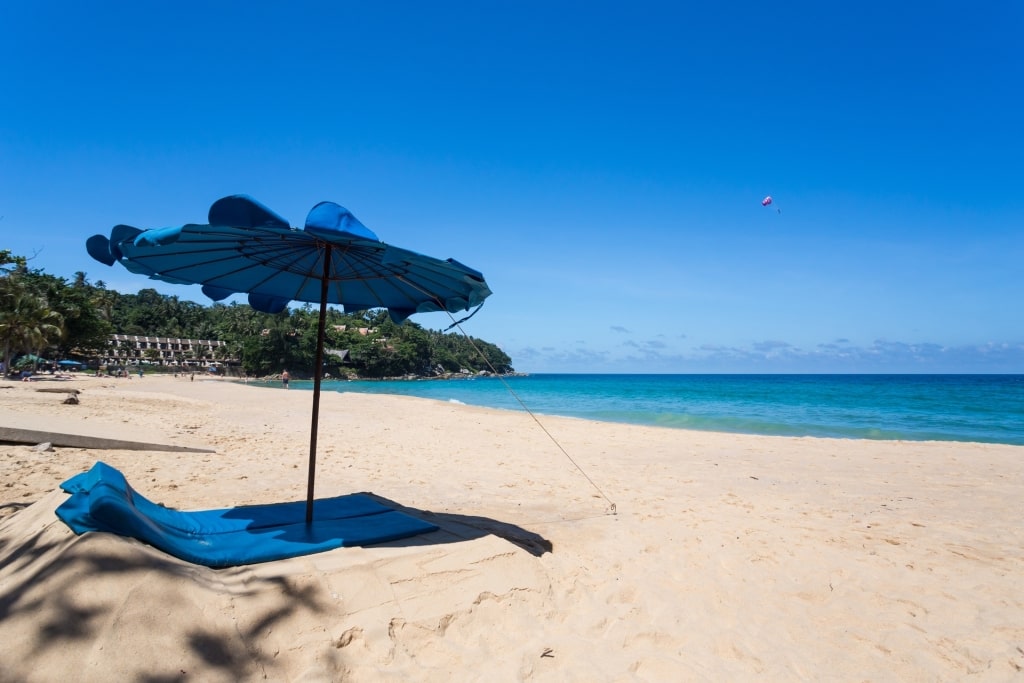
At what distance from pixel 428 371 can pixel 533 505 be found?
99586mm

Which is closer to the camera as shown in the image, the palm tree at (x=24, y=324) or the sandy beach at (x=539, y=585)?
the sandy beach at (x=539, y=585)

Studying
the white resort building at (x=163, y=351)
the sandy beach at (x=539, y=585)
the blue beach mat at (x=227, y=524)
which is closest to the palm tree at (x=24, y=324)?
the white resort building at (x=163, y=351)

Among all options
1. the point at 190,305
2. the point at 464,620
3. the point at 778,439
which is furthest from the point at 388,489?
the point at 190,305

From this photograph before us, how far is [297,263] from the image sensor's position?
14.4 ft

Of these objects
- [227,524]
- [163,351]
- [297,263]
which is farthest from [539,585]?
[163,351]

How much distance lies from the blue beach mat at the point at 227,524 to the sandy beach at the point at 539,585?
5.3 inches

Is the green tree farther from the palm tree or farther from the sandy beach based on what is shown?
the sandy beach

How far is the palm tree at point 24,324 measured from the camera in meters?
35.5

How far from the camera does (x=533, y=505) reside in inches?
237

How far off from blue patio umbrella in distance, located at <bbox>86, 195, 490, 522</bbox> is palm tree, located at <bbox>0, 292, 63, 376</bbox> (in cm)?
4258

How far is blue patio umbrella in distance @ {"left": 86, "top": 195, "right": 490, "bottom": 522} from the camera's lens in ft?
9.85

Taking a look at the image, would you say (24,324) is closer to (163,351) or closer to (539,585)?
(163,351)

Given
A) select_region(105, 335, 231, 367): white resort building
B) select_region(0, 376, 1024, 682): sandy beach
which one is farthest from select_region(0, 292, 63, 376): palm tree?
select_region(0, 376, 1024, 682): sandy beach

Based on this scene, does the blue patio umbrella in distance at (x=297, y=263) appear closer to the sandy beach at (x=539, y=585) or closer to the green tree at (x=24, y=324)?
the sandy beach at (x=539, y=585)
